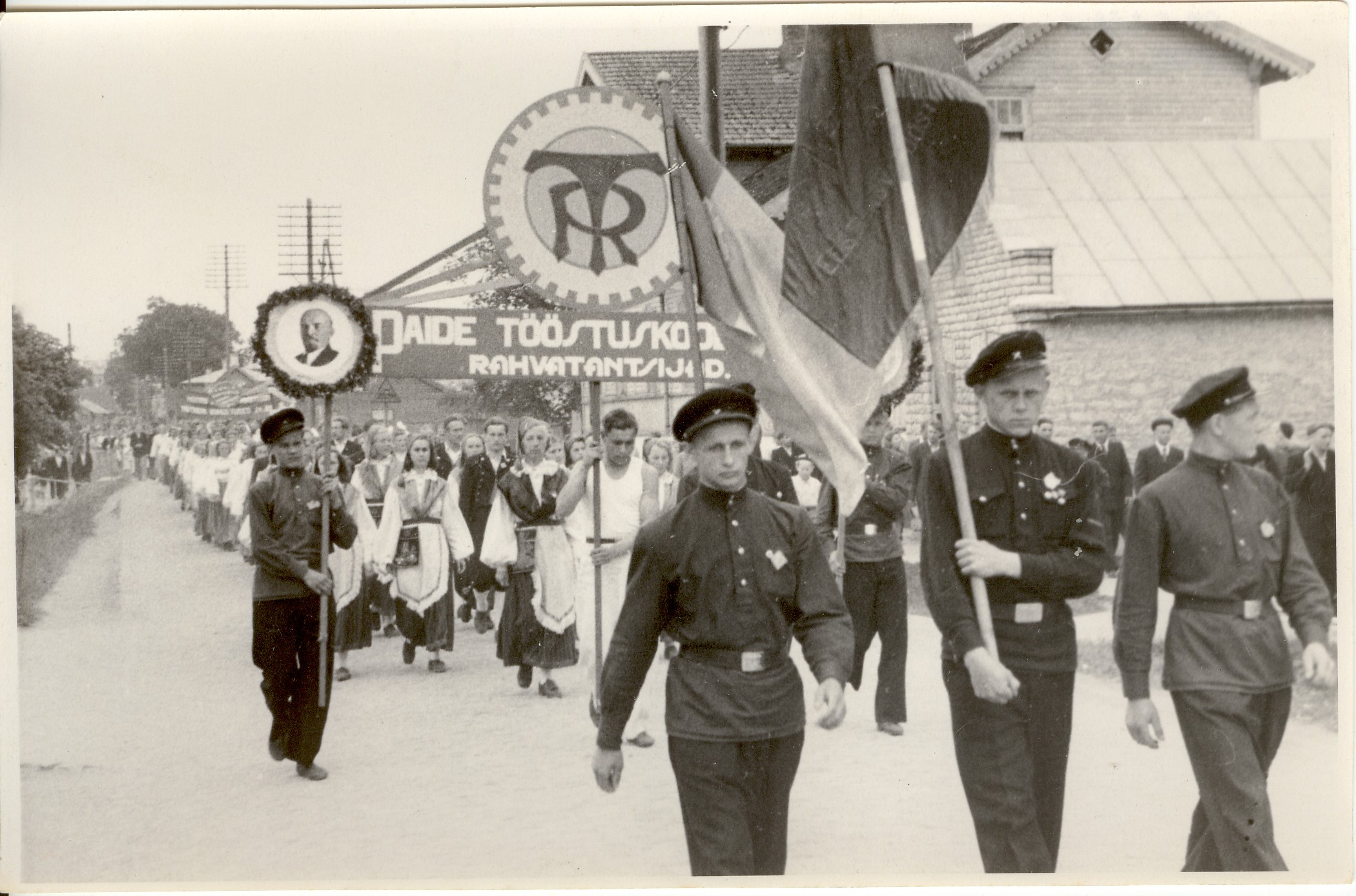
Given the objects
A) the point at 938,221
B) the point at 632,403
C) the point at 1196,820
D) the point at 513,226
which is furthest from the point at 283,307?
the point at 1196,820

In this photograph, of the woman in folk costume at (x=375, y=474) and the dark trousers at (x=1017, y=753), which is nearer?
the dark trousers at (x=1017, y=753)

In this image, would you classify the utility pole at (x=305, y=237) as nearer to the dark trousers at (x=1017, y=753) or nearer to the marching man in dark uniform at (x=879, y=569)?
the marching man in dark uniform at (x=879, y=569)

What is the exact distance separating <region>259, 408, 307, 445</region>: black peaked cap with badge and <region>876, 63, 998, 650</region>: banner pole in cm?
291

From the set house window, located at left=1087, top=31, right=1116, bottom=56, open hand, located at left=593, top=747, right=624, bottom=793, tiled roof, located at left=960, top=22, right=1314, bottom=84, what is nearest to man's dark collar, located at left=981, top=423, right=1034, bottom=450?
open hand, located at left=593, top=747, right=624, bottom=793

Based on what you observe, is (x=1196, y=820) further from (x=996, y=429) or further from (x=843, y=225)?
(x=843, y=225)

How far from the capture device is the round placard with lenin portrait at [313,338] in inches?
243

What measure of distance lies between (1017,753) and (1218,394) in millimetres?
1520

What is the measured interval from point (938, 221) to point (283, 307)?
289cm

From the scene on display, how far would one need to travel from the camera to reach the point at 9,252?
602cm

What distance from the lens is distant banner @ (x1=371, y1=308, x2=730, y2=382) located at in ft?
20.7

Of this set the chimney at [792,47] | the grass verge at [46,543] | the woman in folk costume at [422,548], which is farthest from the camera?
the woman in folk costume at [422,548]

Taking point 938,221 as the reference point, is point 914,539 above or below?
below

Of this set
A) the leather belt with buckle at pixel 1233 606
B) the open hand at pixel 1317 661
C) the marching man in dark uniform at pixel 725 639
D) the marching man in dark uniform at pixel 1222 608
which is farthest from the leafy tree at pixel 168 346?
the open hand at pixel 1317 661

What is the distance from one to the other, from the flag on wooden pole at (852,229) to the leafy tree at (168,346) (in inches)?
102
